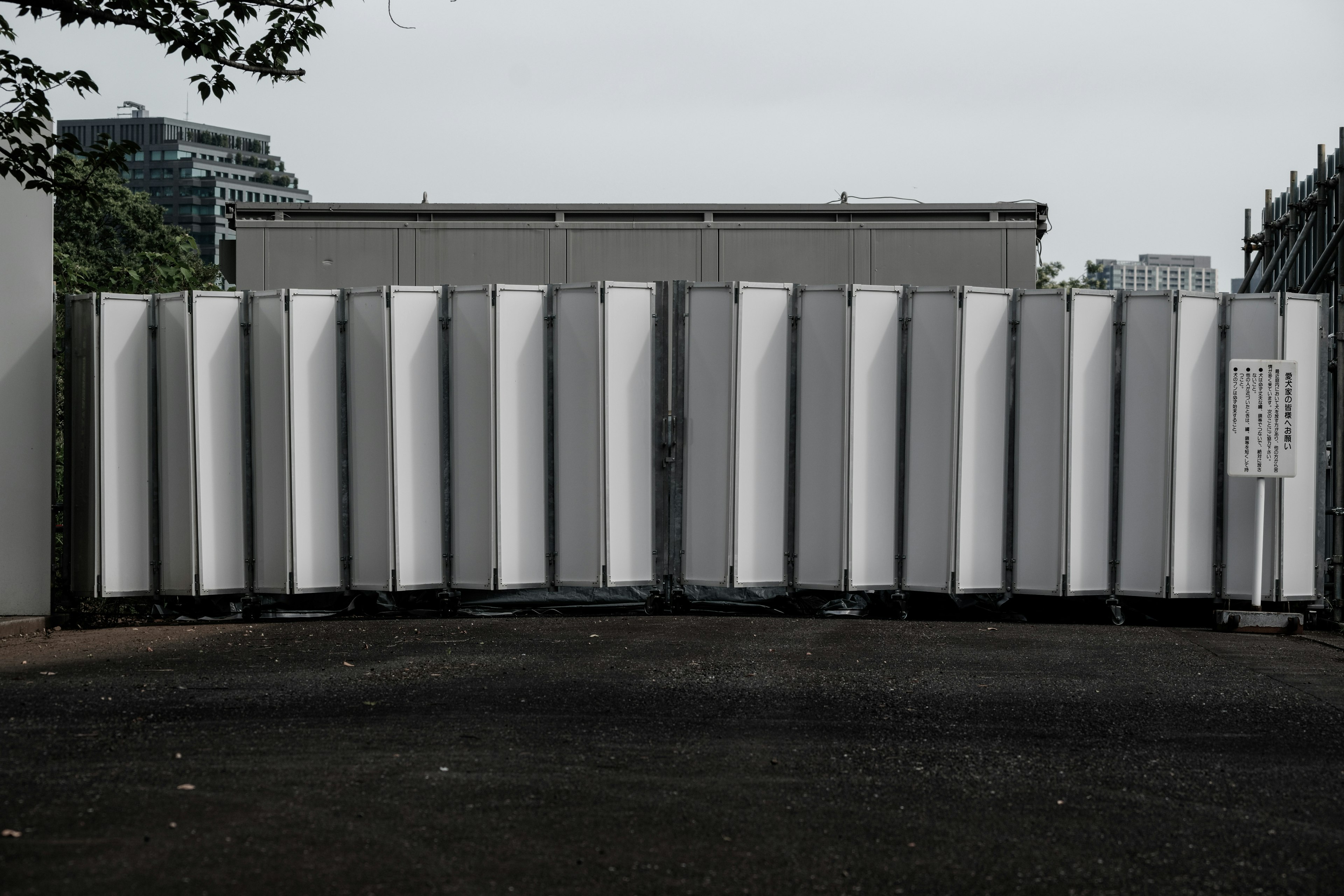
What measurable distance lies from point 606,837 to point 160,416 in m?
7.48

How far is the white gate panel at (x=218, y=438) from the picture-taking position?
34.5 feet

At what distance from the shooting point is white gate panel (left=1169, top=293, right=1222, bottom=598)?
407 inches

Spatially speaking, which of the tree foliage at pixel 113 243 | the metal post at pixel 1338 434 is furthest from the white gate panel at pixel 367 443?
the metal post at pixel 1338 434

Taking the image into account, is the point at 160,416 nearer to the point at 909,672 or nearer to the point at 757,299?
the point at 757,299

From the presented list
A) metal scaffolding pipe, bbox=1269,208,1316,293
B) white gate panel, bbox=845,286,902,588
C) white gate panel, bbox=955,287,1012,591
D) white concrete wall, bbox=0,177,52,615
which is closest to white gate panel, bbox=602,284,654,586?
white gate panel, bbox=845,286,902,588

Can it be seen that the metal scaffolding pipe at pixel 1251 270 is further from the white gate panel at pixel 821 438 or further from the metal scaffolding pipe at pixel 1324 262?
the white gate panel at pixel 821 438

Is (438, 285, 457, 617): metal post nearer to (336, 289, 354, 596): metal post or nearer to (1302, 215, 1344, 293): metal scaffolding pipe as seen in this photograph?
(336, 289, 354, 596): metal post

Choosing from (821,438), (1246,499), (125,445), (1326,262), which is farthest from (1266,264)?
(125,445)

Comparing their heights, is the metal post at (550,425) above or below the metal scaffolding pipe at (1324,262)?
below

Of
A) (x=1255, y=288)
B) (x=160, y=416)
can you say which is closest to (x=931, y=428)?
(x=160, y=416)

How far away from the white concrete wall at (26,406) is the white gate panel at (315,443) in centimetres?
205

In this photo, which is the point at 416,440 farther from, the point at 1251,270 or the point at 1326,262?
the point at 1251,270

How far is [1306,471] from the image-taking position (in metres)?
10.4

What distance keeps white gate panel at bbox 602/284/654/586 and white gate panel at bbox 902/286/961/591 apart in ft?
7.45
